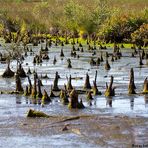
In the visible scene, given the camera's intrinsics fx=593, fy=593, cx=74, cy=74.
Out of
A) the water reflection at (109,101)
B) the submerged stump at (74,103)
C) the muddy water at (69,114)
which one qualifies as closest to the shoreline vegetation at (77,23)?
the muddy water at (69,114)

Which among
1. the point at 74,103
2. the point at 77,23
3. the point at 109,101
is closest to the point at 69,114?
the point at 74,103

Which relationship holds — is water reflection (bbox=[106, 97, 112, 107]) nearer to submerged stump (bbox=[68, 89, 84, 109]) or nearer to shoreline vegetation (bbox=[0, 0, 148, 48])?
submerged stump (bbox=[68, 89, 84, 109])

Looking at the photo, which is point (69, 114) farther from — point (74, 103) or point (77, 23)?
point (77, 23)

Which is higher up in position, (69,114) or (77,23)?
(77,23)

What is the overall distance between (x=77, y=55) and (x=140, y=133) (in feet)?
151

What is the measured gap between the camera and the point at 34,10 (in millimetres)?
144625

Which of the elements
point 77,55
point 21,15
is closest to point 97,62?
point 77,55

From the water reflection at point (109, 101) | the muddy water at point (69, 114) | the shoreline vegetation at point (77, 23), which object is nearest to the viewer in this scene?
the muddy water at point (69, 114)

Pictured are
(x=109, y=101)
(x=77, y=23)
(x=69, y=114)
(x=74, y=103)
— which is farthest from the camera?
(x=77, y=23)

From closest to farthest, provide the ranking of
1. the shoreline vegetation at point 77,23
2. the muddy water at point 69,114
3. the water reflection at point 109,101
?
1. the muddy water at point 69,114
2. the water reflection at point 109,101
3. the shoreline vegetation at point 77,23

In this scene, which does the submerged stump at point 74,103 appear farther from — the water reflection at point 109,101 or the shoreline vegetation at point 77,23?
the shoreline vegetation at point 77,23

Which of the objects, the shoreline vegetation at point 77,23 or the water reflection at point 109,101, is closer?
the water reflection at point 109,101

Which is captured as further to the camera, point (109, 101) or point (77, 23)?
point (77, 23)

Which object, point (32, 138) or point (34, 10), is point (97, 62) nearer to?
point (32, 138)
